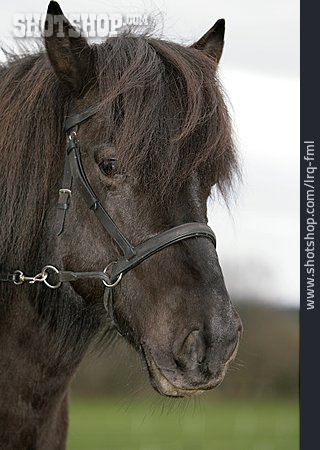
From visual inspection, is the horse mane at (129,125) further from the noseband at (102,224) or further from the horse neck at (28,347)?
the horse neck at (28,347)

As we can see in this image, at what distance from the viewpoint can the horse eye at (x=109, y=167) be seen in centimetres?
379

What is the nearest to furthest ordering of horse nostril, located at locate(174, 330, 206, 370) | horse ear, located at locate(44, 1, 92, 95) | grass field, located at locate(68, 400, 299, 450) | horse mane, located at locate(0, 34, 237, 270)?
horse nostril, located at locate(174, 330, 206, 370) → horse mane, located at locate(0, 34, 237, 270) → horse ear, located at locate(44, 1, 92, 95) → grass field, located at locate(68, 400, 299, 450)

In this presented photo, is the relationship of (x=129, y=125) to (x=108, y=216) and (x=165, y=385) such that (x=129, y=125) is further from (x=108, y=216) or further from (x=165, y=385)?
(x=165, y=385)

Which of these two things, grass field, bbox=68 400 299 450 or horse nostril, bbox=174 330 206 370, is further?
grass field, bbox=68 400 299 450

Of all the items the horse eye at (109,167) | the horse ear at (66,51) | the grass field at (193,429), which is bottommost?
the grass field at (193,429)

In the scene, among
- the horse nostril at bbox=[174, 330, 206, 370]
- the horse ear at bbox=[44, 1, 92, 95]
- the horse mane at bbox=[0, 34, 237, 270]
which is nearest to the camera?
the horse nostril at bbox=[174, 330, 206, 370]

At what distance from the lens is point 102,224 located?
12.6 feet

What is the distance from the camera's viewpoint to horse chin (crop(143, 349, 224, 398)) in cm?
354

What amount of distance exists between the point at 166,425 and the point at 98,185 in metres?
20.8

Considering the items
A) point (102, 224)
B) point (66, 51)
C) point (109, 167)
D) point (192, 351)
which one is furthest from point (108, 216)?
point (66, 51)

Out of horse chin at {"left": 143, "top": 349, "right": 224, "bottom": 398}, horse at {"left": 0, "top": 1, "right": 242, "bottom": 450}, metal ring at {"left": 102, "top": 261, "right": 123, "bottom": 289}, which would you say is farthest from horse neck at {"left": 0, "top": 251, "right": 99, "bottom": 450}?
horse chin at {"left": 143, "top": 349, "right": 224, "bottom": 398}
